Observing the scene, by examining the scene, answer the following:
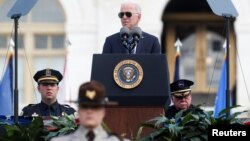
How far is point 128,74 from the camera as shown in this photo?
10508 mm

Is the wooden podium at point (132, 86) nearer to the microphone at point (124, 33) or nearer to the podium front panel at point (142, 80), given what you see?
the podium front panel at point (142, 80)

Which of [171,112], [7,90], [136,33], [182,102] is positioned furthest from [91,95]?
[7,90]

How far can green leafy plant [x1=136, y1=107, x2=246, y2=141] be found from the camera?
408 inches

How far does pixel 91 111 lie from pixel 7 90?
7.40m

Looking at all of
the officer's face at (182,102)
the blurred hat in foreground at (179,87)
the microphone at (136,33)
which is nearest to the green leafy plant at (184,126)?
the microphone at (136,33)

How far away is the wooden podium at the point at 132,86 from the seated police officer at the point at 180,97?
3.57ft

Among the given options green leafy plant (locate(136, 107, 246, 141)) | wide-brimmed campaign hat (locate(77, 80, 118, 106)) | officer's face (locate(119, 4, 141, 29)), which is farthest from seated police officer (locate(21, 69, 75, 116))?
wide-brimmed campaign hat (locate(77, 80, 118, 106))

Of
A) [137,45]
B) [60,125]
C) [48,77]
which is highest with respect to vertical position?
[137,45]

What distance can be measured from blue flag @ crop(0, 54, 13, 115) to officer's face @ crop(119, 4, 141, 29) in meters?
3.36

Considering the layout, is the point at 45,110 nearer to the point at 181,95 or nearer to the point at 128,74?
the point at 181,95

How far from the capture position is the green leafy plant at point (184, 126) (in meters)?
10.4

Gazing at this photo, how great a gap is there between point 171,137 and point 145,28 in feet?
37.1

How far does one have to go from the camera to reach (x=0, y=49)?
22781 mm

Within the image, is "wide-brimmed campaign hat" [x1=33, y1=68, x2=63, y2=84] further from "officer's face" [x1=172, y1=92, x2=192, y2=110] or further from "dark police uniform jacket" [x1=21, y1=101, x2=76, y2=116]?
"officer's face" [x1=172, y1=92, x2=192, y2=110]
